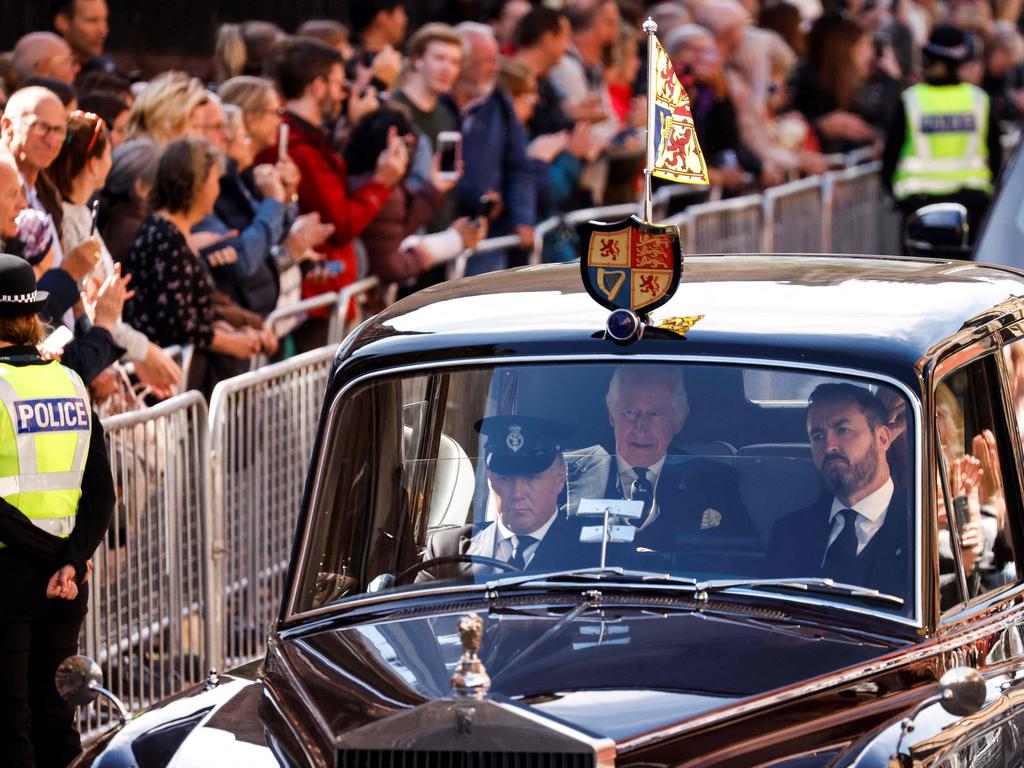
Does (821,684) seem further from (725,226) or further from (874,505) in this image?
(725,226)

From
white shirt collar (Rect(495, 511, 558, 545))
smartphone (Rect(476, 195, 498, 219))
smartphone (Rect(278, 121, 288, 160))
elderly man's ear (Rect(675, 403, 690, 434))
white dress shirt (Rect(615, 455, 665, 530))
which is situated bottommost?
white shirt collar (Rect(495, 511, 558, 545))

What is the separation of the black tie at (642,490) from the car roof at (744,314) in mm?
320

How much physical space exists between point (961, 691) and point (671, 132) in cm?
204

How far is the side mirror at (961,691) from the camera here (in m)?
4.53

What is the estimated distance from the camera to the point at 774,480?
517 centimetres

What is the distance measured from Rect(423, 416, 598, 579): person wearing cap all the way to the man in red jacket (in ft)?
18.4

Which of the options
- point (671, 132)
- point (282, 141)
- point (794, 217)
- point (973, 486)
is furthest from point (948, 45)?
point (973, 486)

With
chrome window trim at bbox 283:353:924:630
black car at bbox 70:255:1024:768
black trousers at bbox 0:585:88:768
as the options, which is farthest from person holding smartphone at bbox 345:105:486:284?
chrome window trim at bbox 283:353:924:630

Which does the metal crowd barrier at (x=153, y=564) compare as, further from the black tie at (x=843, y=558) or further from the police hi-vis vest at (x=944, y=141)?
the police hi-vis vest at (x=944, y=141)

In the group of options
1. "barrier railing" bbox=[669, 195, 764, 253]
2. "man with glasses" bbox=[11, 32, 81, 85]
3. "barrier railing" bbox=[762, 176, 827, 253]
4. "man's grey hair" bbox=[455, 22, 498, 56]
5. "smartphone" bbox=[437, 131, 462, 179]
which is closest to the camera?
"man with glasses" bbox=[11, 32, 81, 85]

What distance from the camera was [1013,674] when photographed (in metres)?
5.25

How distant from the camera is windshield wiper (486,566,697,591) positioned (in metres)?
5.07

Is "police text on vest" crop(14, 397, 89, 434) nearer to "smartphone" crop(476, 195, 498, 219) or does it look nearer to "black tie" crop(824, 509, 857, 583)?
"black tie" crop(824, 509, 857, 583)

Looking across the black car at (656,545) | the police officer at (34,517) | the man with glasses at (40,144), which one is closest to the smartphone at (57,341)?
the police officer at (34,517)
